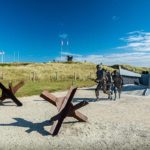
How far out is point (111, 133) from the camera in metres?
10.6

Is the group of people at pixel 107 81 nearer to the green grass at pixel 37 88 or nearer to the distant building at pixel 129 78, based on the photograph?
the green grass at pixel 37 88

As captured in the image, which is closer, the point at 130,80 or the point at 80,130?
the point at 80,130

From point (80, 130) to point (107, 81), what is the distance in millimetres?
8862

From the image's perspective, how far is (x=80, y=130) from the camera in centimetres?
1095

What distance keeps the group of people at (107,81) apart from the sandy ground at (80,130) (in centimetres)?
319

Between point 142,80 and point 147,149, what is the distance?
99.5 ft

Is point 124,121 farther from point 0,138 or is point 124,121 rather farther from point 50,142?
point 0,138

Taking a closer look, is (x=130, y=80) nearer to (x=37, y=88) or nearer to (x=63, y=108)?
(x=37, y=88)

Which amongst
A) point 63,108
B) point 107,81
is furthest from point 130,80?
point 63,108

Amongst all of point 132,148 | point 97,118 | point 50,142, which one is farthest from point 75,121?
point 132,148

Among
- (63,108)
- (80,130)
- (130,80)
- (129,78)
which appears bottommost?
(80,130)

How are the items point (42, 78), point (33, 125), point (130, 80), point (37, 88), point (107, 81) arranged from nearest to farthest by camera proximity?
point (33, 125)
point (107, 81)
point (37, 88)
point (130, 80)
point (42, 78)

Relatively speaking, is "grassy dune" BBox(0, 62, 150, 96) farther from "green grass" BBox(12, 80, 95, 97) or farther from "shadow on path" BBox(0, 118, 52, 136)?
"shadow on path" BBox(0, 118, 52, 136)

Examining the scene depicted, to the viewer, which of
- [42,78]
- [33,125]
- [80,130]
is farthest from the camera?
[42,78]
